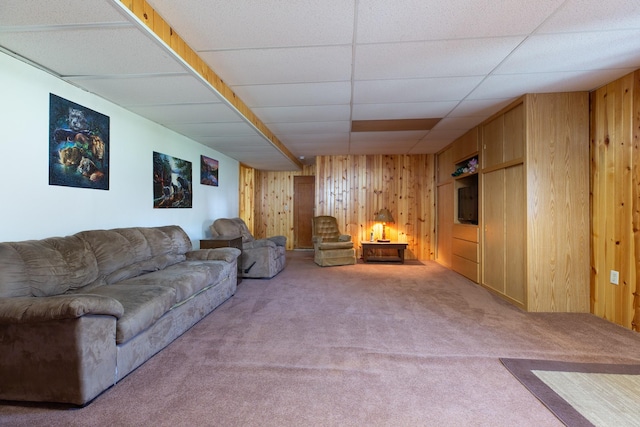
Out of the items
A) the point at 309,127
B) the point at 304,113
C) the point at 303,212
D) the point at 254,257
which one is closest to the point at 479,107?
the point at 304,113

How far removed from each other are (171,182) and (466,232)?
444cm

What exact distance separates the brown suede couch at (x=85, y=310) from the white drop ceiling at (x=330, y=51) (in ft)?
4.49

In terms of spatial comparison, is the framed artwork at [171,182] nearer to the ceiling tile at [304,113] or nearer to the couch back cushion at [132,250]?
Answer: the couch back cushion at [132,250]

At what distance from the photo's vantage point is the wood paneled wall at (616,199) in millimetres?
2539

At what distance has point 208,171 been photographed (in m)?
5.01

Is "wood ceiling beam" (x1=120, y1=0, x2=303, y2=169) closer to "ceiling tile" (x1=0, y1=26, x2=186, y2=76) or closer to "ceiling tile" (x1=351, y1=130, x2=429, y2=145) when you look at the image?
"ceiling tile" (x1=0, y1=26, x2=186, y2=76)

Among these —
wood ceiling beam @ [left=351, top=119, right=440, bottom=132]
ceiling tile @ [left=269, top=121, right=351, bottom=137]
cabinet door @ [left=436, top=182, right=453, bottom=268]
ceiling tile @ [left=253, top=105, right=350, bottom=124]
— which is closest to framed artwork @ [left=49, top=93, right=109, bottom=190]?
ceiling tile @ [left=253, top=105, right=350, bottom=124]

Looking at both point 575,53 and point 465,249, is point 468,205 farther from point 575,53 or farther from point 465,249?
point 575,53

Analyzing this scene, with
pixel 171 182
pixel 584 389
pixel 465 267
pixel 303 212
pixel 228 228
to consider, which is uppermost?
pixel 171 182

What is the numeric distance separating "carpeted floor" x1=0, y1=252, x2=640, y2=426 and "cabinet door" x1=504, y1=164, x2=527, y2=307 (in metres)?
0.26

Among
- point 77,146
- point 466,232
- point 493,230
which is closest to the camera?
point 77,146

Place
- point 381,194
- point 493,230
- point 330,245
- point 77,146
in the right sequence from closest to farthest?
point 77,146 < point 493,230 < point 330,245 < point 381,194

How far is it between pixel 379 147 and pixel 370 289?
2982 millimetres

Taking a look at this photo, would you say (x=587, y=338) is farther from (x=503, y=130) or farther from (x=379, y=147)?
(x=379, y=147)
